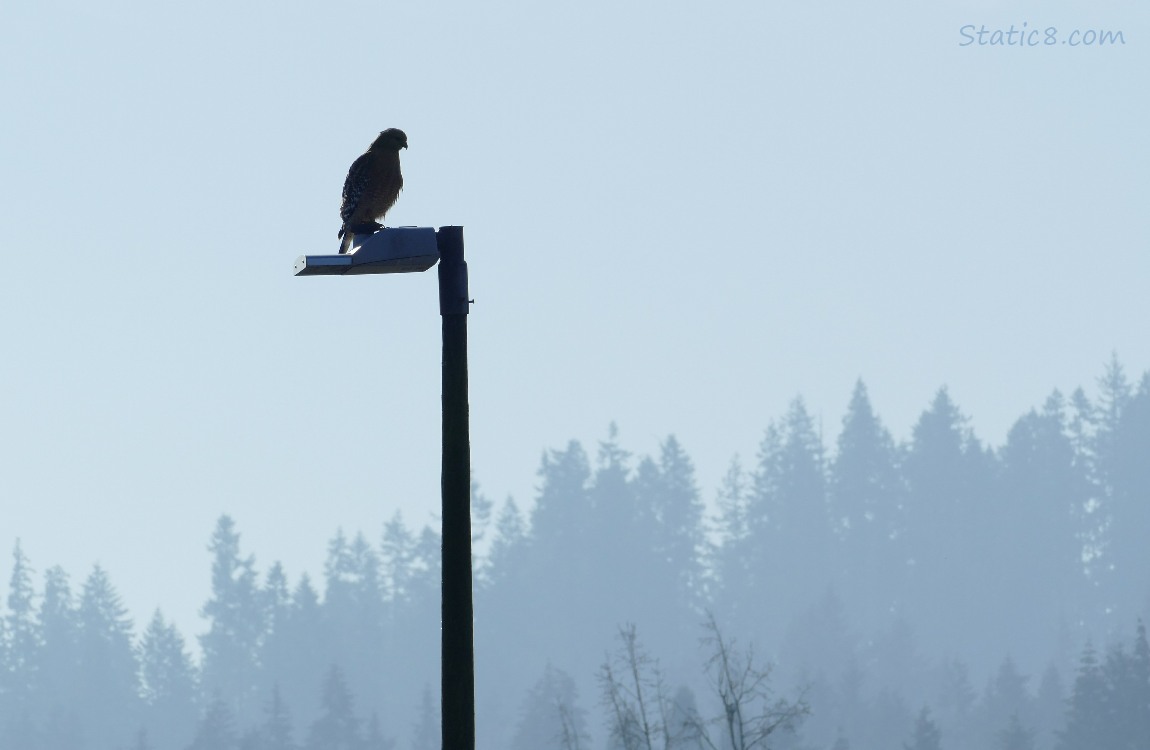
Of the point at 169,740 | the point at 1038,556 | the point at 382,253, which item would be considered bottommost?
the point at 382,253

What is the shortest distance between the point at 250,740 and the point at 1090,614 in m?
88.2

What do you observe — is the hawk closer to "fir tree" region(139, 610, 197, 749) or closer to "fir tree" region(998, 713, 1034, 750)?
"fir tree" region(998, 713, 1034, 750)

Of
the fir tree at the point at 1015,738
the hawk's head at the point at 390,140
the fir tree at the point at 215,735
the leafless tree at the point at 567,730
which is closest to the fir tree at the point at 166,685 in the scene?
the fir tree at the point at 215,735

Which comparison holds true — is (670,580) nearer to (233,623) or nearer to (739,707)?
(233,623)

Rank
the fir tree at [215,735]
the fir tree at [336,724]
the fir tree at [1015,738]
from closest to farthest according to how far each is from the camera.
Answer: the fir tree at [1015,738]
the fir tree at [336,724]
the fir tree at [215,735]

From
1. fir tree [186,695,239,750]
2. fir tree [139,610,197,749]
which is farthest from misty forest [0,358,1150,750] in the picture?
fir tree [186,695,239,750]

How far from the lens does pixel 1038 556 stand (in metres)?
184

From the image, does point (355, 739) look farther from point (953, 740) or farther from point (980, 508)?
point (980, 508)

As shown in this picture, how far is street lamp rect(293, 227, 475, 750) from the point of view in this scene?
9.86m

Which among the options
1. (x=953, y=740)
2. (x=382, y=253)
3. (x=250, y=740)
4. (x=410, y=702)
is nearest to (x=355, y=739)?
(x=250, y=740)

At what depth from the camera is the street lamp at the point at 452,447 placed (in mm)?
9859

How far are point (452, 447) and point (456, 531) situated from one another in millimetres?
375

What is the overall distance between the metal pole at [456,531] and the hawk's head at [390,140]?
4.20 m

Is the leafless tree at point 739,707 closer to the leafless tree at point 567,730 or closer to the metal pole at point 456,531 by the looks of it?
the leafless tree at point 567,730
